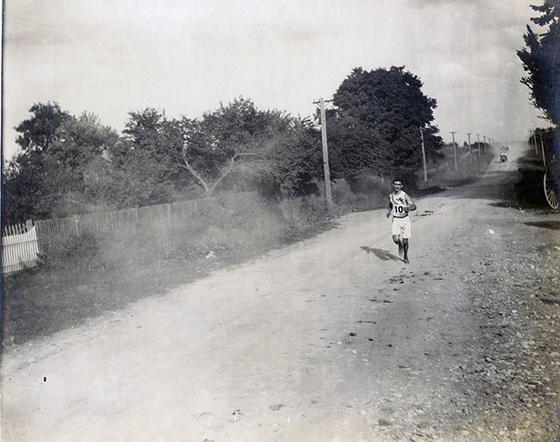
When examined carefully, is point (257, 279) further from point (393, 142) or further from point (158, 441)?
point (393, 142)

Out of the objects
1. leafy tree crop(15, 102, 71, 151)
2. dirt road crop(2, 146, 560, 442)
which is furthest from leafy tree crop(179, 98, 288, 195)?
dirt road crop(2, 146, 560, 442)

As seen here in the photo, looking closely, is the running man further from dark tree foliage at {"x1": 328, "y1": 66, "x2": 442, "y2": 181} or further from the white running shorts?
dark tree foliage at {"x1": 328, "y1": 66, "x2": 442, "y2": 181}

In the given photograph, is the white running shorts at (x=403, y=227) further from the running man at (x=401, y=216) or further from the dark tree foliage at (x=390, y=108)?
the dark tree foliage at (x=390, y=108)

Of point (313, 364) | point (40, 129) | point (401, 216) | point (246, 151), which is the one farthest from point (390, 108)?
point (313, 364)

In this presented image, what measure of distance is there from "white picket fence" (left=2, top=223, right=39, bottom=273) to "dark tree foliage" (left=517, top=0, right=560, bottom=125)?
1656cm

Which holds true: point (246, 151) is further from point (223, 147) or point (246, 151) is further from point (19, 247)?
point (19, 247)

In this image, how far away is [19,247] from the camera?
43.6 ft

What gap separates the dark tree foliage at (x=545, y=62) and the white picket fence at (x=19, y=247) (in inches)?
652

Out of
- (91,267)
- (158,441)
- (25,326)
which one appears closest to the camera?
(158,441)

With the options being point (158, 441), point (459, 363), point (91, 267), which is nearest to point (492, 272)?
point (459, 363)

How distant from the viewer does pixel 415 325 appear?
5832mm

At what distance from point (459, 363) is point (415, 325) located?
120cm

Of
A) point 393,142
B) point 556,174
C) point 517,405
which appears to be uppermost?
point 393,142

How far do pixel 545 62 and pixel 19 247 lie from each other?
18.5m
